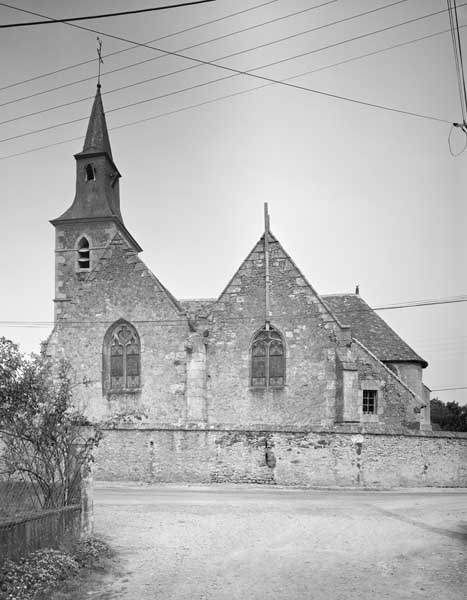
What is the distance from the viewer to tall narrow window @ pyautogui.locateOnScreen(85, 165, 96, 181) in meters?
34.4

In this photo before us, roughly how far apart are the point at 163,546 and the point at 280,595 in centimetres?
317

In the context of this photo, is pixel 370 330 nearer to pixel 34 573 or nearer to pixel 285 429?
pixel 285 429

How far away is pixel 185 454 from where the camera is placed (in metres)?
19.9

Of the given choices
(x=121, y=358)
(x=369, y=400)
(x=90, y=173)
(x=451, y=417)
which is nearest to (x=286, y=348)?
(x=369, y=400)

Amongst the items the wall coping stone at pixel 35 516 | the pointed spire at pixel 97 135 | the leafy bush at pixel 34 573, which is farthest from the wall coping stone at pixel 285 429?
the pointed spire at pixel 97 135

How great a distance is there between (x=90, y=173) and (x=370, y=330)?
16.9m

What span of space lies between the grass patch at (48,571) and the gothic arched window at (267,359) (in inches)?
645

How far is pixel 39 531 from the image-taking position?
8.79 m

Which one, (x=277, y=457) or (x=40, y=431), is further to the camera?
(x=277, y=457)

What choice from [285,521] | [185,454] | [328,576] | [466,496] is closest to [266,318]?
[185,454]

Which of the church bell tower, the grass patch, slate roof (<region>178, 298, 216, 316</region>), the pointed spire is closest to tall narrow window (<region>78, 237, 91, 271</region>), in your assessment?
the church bell tower

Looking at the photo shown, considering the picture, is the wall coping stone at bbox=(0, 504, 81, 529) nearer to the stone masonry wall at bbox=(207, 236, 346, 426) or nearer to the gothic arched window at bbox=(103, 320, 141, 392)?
the stone masonry wall at bbox=(207, 236, 346, 426)

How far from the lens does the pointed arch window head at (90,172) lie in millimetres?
34438

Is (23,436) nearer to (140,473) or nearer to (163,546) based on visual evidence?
(163,546)
